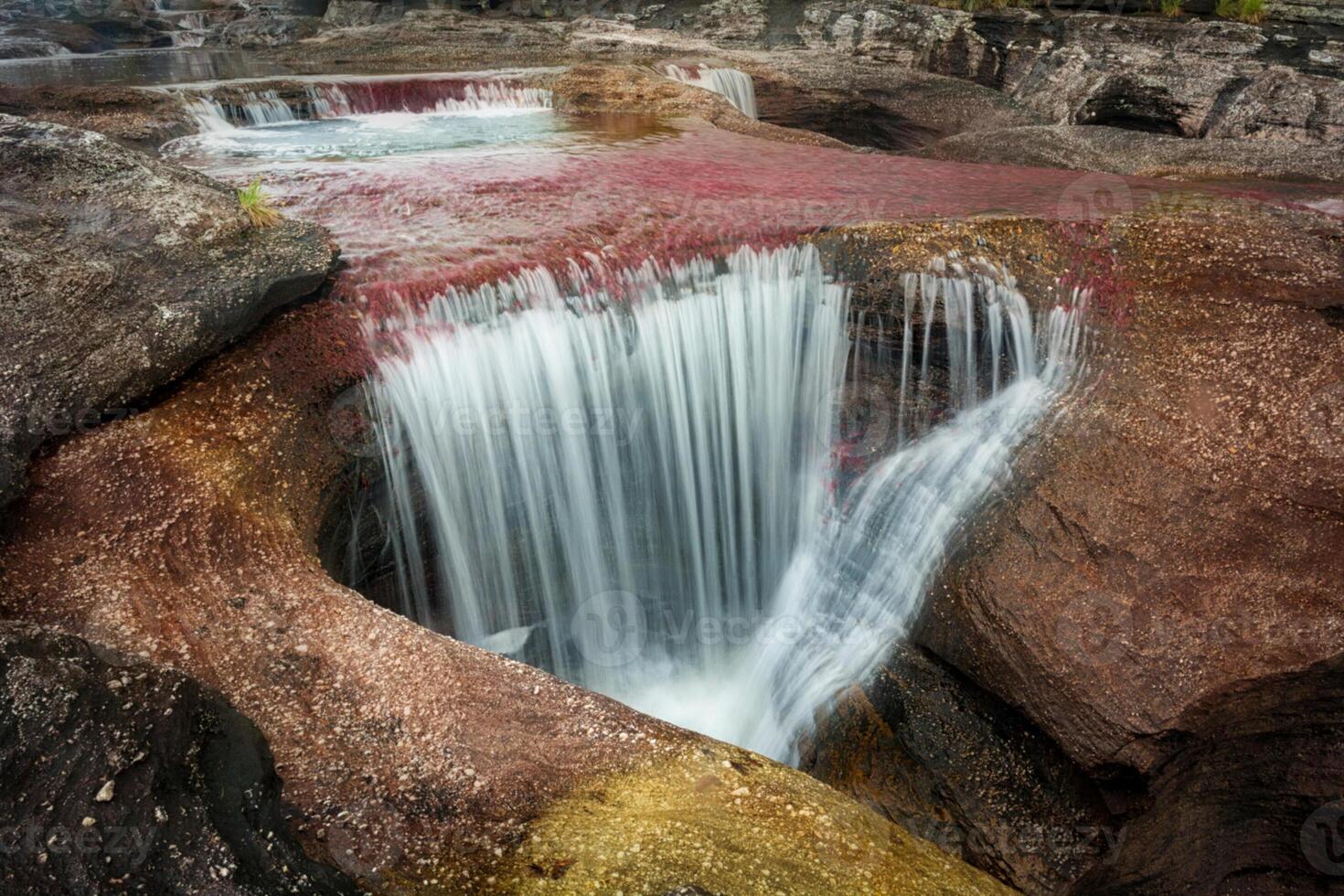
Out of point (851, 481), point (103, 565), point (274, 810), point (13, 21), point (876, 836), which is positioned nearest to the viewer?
point (274, 810)

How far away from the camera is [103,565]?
3.69 meters

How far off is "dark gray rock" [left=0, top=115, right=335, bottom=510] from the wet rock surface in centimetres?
161

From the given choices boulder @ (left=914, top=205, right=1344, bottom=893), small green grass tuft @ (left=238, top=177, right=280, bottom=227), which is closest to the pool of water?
Result: small green grass tuft @ (left=238, top=177, right=280, bottom=227)

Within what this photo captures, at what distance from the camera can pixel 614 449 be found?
20.4 feet

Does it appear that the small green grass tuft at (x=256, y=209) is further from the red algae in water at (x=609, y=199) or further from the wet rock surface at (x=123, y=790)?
the wet rock surface at (x=123, y=790)

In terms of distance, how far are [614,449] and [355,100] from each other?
27.4 feet

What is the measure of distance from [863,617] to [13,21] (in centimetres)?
2356

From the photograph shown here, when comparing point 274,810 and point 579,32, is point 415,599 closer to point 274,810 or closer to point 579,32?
point 274,810

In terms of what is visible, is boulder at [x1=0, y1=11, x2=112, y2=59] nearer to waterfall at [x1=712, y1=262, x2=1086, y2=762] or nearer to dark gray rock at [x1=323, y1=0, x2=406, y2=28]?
dark gray rock at [x1=323, y1=0, x2=406, y2=28]

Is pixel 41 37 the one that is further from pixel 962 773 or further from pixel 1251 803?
pixel 1251 803

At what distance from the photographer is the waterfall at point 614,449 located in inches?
222

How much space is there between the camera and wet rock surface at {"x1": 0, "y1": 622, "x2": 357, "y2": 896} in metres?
2.31

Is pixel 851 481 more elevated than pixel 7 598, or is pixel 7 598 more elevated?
pixel 7 598

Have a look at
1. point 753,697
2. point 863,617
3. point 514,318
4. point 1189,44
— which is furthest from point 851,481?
point 1189,44
